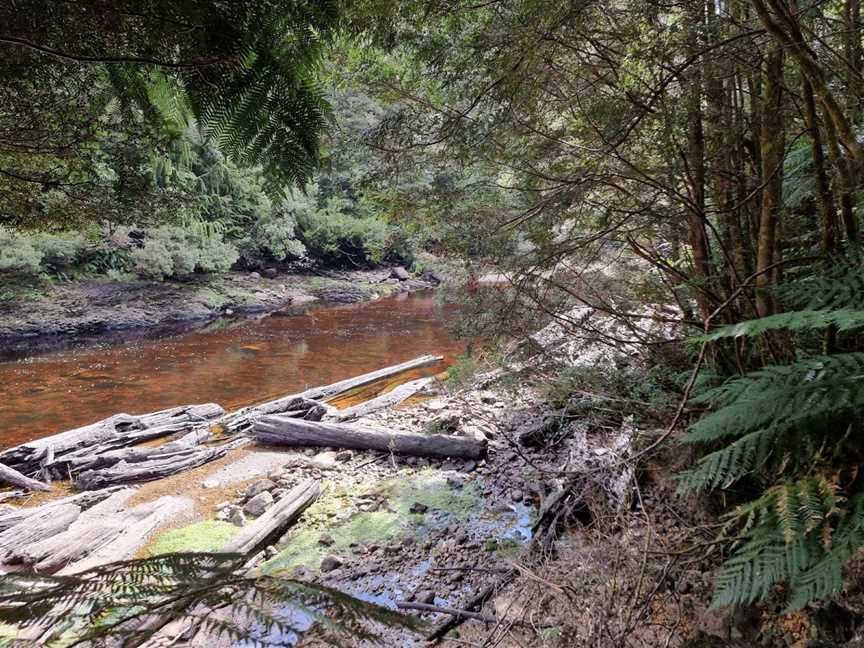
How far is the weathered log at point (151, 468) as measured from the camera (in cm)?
495

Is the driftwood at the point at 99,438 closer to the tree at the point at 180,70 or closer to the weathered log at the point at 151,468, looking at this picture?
the weathered log at the point at 151,468

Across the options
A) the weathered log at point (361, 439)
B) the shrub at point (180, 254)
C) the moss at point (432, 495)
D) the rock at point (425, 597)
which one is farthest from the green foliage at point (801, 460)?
the shrub at point (180, 254)

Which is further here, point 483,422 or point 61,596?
point 483,422

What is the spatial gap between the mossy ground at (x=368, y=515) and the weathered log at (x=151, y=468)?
74.3 inches

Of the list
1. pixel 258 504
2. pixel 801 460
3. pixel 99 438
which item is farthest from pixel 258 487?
pixel 801 460

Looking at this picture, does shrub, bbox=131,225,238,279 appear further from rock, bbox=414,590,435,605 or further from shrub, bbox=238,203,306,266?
rock, bbox=414,590,435,605

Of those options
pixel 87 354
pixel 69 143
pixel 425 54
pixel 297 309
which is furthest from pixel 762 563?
pixel 297 309

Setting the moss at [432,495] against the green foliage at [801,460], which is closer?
the green foliage at [801,460]


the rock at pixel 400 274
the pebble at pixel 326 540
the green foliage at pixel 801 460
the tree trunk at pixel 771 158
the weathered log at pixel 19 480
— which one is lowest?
the pebble at pixel 326 540

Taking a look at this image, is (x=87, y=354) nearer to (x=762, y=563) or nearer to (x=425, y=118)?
(x=425, y=118)

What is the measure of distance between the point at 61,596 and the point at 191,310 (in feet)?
51.5

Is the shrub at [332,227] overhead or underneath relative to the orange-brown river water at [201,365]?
overhead

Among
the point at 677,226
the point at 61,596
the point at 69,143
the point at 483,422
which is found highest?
the point at 69,143

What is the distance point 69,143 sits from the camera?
1.69 m
